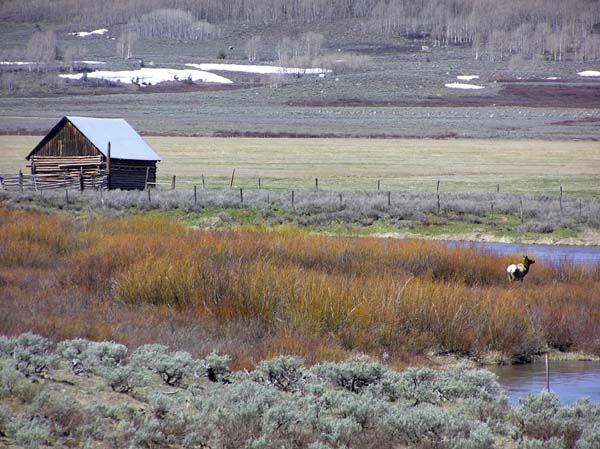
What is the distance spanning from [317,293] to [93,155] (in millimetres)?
32062

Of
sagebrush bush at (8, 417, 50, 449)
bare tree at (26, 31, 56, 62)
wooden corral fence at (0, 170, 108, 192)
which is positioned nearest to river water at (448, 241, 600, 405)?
sagebrush bush at (8, 417, 50, 449)

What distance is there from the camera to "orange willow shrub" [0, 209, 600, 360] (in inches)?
573

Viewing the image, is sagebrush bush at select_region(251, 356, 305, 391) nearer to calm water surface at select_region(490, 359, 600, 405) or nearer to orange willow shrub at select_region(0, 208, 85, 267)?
calm water surface at select_region(490, 359, 600, 405)

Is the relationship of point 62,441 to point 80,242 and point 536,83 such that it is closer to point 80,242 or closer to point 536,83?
point 80,242

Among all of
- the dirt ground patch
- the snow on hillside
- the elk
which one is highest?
the snow on hillside

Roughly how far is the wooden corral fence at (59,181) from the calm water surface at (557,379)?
3117 centimetres

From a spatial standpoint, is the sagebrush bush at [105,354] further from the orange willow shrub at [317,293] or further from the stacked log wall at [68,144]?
the stacked log wall at [68,144]

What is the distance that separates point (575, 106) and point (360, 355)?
339 ft

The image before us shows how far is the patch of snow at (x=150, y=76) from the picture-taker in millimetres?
137875

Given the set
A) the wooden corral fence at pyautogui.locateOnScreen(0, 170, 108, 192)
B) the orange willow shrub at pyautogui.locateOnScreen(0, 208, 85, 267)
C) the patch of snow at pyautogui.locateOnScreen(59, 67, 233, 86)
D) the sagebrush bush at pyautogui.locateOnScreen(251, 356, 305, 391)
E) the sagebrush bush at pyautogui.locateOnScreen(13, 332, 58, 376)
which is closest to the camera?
the sagebrush bush at pyautogui.locateOnScreen(13, 332, 58, 376)

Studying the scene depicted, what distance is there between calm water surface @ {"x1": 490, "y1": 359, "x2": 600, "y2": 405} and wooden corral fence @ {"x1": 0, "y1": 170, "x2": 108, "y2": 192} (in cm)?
3117

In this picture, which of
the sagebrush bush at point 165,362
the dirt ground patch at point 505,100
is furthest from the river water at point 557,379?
the dirt ground patch at point 505,100

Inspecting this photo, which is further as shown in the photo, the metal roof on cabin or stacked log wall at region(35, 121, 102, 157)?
stacked log wall at region(35, 121, 102, 157)

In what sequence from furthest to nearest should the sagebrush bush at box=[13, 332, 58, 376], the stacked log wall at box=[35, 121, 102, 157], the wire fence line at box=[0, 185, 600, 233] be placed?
the stacked log wall at box=[35, 121, 102, 157] → the wire fence line at box=[0, 185, 600, 233] → the sagebrush bush at box=[13, 332, 58, 376]
